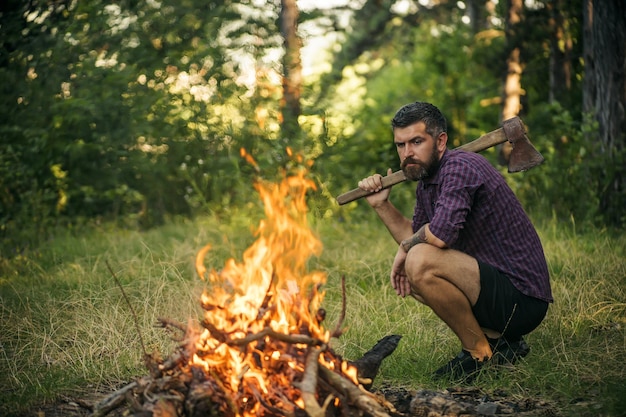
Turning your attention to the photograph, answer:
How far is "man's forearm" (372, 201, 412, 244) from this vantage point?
4695 mm

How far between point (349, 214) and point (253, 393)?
5.95 meters

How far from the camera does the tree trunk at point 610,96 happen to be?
25.4ft

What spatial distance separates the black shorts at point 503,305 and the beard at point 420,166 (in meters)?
0.63

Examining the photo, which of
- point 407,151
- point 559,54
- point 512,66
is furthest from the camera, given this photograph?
point 512,66

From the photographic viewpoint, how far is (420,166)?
426 centimetres

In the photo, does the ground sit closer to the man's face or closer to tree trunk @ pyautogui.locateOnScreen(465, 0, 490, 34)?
the man's face

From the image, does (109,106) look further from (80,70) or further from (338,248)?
(338,248)

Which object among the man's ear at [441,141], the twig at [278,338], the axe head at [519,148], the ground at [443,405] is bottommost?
the ground at [443,405]

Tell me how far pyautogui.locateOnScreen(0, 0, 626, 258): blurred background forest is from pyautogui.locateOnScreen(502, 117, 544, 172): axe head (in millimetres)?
3448

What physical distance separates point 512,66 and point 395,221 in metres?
6.99

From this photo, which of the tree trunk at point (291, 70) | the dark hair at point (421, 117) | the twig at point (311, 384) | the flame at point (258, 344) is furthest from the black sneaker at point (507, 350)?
the tree trunk at point (291, 70)

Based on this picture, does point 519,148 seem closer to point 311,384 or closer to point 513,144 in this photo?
point 513,144

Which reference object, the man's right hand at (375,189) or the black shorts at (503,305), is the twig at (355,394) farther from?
the man's right hand at (375,189)

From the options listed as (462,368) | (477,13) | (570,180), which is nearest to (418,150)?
(462,368)
